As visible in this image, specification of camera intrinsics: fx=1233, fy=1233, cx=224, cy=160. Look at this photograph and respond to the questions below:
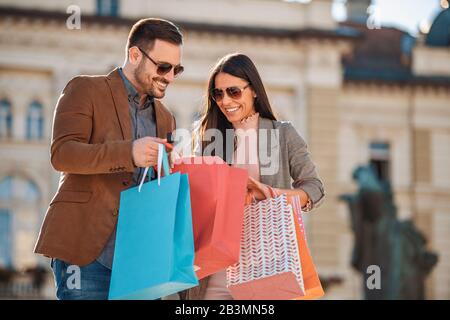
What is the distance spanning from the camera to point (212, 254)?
4.51m

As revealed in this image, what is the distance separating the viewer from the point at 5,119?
102 feet

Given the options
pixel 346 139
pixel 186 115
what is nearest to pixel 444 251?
pixel 346 139

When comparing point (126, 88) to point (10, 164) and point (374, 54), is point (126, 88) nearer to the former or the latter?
point (10, 164)

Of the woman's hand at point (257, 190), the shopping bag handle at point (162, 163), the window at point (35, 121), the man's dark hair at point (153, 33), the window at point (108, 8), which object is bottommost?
the woman's hand at point (257, 190)

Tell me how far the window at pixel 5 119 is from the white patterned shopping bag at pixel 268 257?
88.2 ft

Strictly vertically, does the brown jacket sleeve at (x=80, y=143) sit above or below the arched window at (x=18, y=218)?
above

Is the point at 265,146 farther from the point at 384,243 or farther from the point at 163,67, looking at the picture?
the point at 384,243

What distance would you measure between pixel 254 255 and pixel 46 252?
2.55 ft

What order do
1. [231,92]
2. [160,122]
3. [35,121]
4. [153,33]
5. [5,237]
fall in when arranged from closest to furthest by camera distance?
[153,33]
[160,122]
[231,92]
[5,237]
[35,121]

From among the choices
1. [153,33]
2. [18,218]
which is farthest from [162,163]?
[18,218]

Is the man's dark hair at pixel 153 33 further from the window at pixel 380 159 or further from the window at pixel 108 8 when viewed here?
the window at pixel 380 159

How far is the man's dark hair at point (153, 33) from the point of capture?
476cm

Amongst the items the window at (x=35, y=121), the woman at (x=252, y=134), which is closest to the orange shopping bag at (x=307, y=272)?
the woman at (x=252, y=134)

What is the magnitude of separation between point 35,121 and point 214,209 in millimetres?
27358
